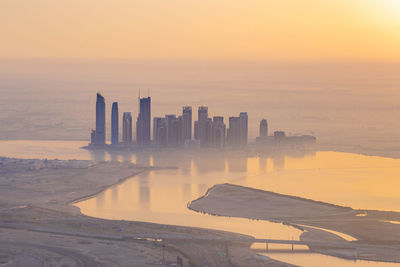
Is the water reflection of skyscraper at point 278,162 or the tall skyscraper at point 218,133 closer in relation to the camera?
the water reflection of skyscraper at point 278,162

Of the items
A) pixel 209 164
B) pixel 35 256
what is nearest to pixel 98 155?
pixel 209 164

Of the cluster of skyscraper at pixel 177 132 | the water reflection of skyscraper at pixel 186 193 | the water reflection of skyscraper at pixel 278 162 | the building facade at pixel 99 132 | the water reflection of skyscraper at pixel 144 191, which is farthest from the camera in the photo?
the cluster of skyscraper at pixel 177 132

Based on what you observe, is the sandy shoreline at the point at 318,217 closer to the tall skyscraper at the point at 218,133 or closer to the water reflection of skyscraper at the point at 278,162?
the water reflection of skyscraper at the point at 278,162

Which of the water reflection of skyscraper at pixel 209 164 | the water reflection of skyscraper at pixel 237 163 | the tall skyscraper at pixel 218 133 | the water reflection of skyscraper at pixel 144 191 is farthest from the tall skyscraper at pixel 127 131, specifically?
the water reflection of skyscraper at pixel 144 191

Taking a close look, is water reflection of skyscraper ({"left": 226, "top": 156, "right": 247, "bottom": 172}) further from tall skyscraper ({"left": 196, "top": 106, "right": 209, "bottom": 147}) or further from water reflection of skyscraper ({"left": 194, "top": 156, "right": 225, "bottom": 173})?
tall skyscraper ({"left": 196, "top": 106, "right": 209, "bottom": 147})

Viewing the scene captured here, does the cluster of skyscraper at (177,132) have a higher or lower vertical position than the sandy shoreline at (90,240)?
higher

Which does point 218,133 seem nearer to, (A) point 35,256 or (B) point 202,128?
(B) point 202,128

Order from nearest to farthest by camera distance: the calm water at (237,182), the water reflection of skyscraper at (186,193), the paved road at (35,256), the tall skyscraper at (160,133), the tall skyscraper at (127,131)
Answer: the paved road at (35,256) < the calm water at (237,182) < the water reflection of skyscraper at (186,193) < the tall skyscraper at (160,133) < the tall skyscraper at (127,131)
